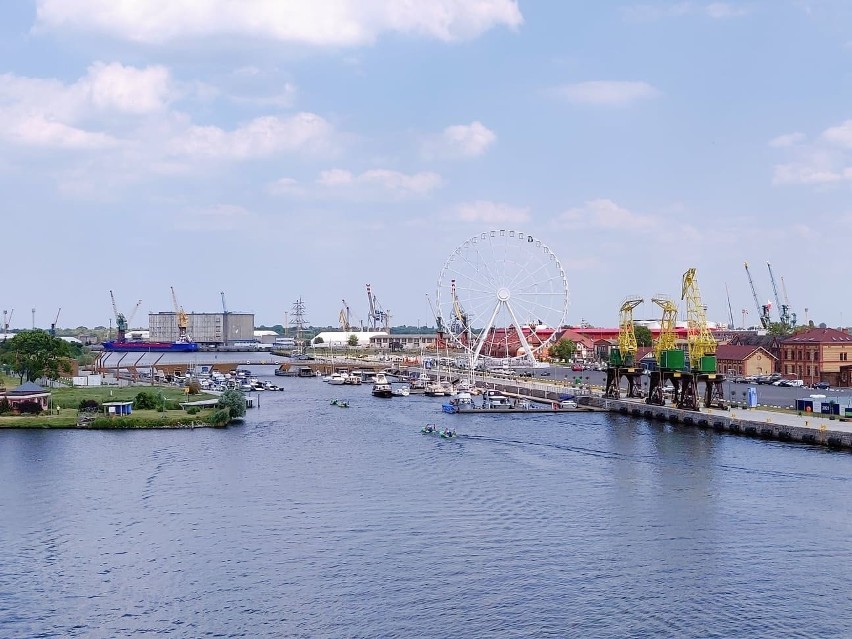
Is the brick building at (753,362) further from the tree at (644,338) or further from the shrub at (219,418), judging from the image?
the shrub at (219,418)

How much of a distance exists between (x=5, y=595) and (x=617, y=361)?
5571 centimetres

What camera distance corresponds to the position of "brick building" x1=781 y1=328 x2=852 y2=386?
88312mm

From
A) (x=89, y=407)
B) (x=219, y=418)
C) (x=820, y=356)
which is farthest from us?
(x=820, y=356)

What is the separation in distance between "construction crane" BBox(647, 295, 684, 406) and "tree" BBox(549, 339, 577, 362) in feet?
243

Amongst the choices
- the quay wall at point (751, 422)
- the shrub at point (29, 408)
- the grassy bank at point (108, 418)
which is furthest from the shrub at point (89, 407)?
the quay wall at point (751, 422)

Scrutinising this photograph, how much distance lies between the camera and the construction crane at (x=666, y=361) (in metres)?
63.5

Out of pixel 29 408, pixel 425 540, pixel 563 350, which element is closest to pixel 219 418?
pixel 29 408

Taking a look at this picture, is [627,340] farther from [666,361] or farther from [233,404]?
[233,404]

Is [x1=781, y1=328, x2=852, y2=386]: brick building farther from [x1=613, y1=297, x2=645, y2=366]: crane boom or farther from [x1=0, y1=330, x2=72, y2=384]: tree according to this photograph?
[x1=0, y1=330, x2=72, y2=384]: tree

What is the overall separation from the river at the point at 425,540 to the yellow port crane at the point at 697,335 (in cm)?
1194

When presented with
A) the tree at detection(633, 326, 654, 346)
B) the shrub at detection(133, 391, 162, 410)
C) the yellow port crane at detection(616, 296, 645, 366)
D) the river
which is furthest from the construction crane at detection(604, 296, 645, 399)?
the tree at detection(633, 326, 654, 346)

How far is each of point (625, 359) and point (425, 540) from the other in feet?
155

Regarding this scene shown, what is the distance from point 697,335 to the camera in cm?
6278

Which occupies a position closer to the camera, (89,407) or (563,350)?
(89,407)
